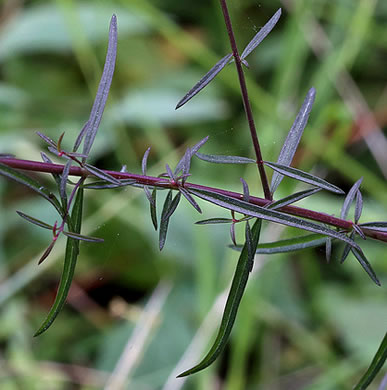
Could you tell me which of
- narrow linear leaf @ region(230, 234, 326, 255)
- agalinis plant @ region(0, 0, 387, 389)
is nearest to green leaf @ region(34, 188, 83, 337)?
agalinis plant @ region(0, 0, 387, 389)

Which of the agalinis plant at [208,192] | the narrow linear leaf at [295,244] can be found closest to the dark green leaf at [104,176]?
the agalinis plant at [208,192]

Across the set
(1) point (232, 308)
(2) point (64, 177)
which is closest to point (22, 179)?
(2) point (64, 177)

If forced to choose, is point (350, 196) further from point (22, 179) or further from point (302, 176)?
point (22, 179)

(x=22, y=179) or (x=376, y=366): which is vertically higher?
(x=22, y=179)

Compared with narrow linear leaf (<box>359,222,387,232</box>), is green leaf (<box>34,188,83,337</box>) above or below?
below

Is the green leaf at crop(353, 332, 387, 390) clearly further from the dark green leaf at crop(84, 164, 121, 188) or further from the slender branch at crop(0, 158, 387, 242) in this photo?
the dark green leaf at crop(84, 164, 121, 188)

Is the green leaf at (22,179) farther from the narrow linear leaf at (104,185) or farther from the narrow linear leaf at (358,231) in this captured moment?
the narrow linear leaf at (358,231)

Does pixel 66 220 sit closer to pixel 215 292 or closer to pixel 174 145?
pixel 215 292
